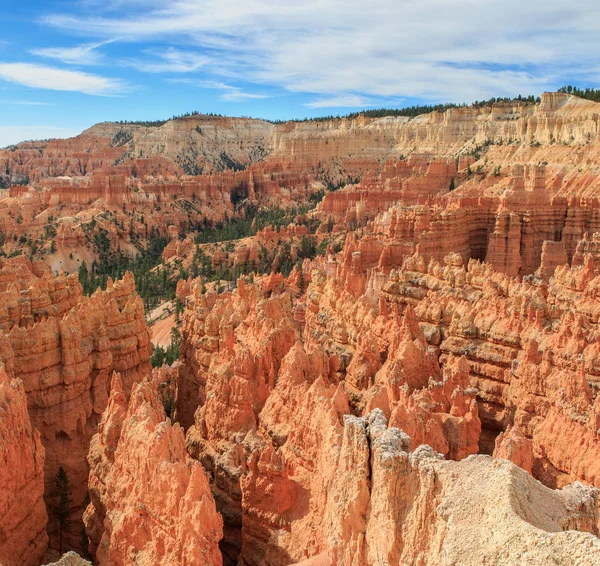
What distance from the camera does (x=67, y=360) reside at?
16609mm

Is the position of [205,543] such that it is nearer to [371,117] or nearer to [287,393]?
[287,393]

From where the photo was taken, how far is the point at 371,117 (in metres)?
116

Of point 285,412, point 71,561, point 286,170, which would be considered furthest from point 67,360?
point 286,170

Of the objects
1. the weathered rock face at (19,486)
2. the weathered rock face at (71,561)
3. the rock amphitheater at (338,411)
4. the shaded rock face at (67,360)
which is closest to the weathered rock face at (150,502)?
the rock amphitheater at (338,411)

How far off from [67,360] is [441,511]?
13052mm

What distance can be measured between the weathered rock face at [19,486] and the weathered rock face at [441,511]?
6.34 meters

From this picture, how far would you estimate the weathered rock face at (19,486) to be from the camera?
36.9 feet

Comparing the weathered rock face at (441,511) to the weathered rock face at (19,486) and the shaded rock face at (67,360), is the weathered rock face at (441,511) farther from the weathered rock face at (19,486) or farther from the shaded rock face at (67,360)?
the shaded rock face at (67,360)

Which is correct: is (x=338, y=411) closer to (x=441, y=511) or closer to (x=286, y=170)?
(x=441, y=511)

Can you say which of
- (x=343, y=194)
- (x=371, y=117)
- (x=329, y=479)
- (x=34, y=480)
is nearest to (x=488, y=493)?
(x=329, y=479)

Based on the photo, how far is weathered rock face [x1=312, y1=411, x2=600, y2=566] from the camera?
210 inches

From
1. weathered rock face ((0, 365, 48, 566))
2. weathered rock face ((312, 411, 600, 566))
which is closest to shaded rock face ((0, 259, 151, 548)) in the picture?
weathered rock face ((0, 365, 48, 566))

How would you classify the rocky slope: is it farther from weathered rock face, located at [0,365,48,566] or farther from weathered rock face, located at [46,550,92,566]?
weathered rock face, located at [46,550,92,566]

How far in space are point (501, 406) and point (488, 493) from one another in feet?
32.7
